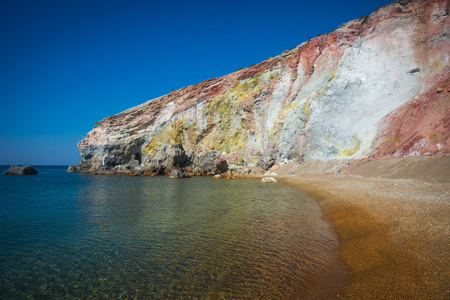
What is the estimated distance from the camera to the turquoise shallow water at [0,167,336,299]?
16.8 ft

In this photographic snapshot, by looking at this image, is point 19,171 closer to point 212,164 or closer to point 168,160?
point 168,160

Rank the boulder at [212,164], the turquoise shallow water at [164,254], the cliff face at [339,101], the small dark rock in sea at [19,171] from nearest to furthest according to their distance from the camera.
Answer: the turquoise shallow water at [164,254] < the cliff face at [339,101] < the boulder at [212,164] < the small dark rock in sea at [19,171]

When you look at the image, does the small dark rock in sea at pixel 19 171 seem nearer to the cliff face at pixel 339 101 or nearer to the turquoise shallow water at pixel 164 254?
the cliff face at pixel 339 101

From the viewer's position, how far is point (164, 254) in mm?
6953

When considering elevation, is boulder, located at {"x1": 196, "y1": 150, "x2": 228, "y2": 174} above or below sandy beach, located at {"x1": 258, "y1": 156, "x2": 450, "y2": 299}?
above

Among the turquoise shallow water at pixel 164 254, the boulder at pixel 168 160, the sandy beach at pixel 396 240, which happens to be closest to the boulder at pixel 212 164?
the boulder at pixel 168 160

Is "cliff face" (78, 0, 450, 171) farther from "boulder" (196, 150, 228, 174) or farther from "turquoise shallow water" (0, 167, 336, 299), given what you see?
"turquoise shallow water" (0, 167, 336, 299)

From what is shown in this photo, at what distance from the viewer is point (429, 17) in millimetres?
29703

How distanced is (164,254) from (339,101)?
106 ft

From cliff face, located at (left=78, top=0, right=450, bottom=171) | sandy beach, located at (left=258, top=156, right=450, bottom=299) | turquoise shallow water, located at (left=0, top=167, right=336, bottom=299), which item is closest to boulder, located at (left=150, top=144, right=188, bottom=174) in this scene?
cliff face, located at (left=78, top=0, right=450, bottom=171)

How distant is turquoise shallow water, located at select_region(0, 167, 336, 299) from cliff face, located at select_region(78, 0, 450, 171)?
1724cm

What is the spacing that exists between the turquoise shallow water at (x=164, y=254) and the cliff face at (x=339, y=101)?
17.2 m

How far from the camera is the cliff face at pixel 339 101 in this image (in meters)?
23.7

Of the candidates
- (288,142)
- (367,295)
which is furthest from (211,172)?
(367,295)
